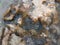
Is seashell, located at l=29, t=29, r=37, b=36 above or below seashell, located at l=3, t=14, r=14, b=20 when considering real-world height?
below

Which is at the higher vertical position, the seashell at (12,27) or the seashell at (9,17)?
the seashell at (9,17)

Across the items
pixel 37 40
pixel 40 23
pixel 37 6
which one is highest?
pixel 37 6

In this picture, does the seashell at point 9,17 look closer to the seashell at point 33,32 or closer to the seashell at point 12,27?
the seashell at point 12,27

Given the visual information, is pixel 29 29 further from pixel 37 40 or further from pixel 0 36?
pixel 0 36

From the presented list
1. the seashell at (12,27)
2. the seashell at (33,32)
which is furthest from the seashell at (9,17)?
the seashell at (33,32)

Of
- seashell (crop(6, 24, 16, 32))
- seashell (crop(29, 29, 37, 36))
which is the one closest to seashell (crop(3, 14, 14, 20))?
seashell (crop(6, 24, 16, 32))

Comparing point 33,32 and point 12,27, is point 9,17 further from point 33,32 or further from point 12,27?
point 33,32

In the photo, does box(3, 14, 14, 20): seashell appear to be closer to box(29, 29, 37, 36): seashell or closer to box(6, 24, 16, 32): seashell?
box(6, 24, 16, 32): seashell

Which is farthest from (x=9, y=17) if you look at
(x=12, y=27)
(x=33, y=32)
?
(x=33, y=32)

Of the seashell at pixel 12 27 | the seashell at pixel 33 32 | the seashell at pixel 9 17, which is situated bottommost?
the seashell at pixel 33 32

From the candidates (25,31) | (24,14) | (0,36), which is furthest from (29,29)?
(0,36)

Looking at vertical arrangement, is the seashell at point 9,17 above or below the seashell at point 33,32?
above
